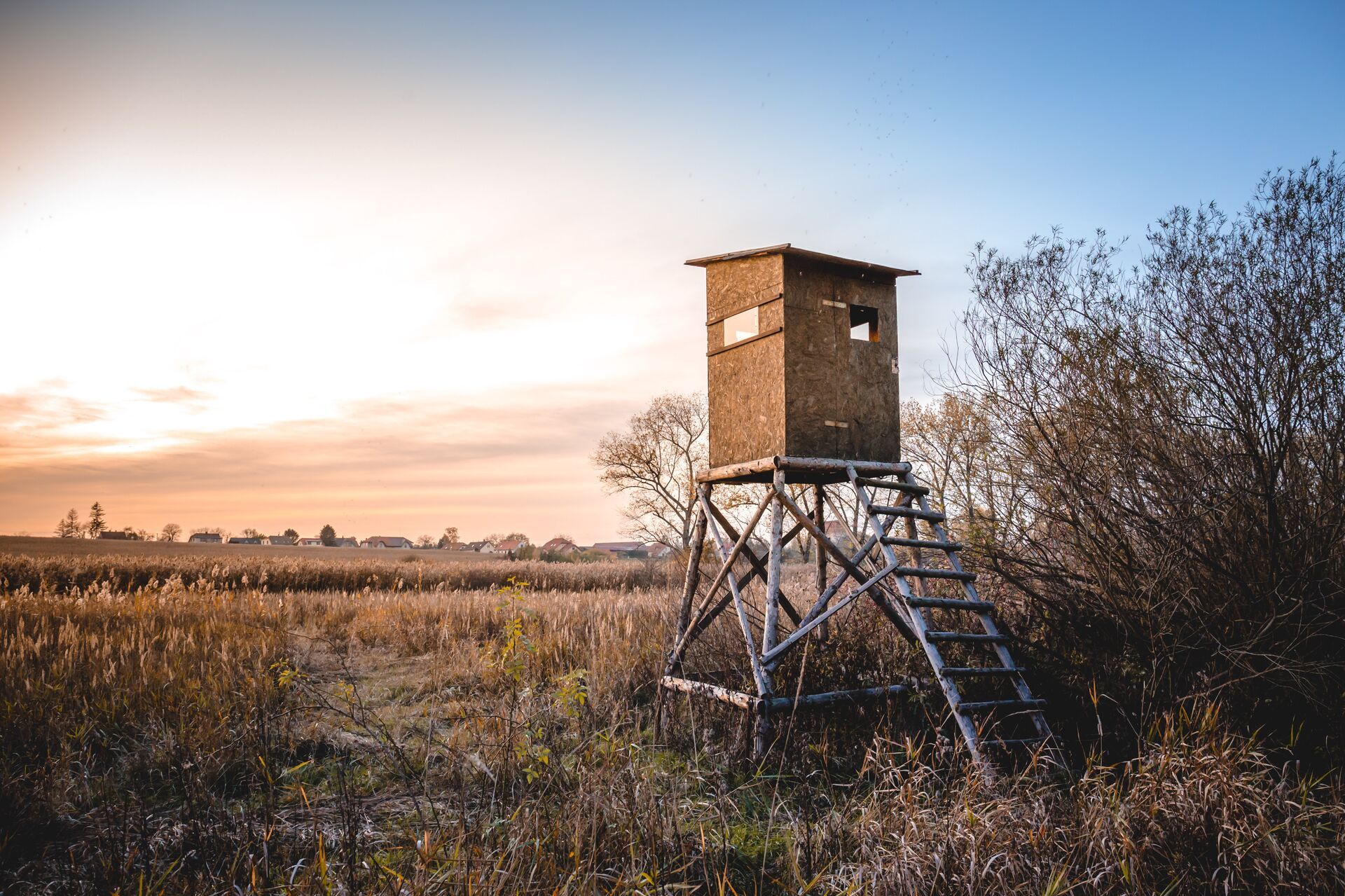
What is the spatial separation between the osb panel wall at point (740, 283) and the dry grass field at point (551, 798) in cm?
404

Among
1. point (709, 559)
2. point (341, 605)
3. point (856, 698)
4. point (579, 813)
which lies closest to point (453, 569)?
point (709, 559)

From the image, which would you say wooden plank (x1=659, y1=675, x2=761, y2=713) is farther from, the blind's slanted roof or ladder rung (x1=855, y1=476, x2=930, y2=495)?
the blind's slanted roof

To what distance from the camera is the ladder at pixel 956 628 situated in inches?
233

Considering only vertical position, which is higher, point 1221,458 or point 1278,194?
point 1278,194

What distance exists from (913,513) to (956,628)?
1.50 meters

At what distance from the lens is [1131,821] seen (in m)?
4.30

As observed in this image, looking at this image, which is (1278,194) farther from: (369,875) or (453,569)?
(453,569)

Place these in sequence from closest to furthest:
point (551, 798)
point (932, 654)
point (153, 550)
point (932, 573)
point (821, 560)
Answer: point (551, 798) < point (932, 654) < point (932, 573) < point (821, 560) < point (153, 550)

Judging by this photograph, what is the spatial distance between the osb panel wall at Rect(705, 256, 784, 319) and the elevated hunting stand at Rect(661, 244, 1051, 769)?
2 centimetres

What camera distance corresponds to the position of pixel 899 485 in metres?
7.98

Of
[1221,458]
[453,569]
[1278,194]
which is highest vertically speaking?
[1278,194]

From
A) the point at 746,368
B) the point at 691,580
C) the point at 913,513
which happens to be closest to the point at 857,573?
the point at 913,513

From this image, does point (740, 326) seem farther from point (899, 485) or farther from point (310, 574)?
point (310, 574)

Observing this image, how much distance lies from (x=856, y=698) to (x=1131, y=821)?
2711 millimetres
